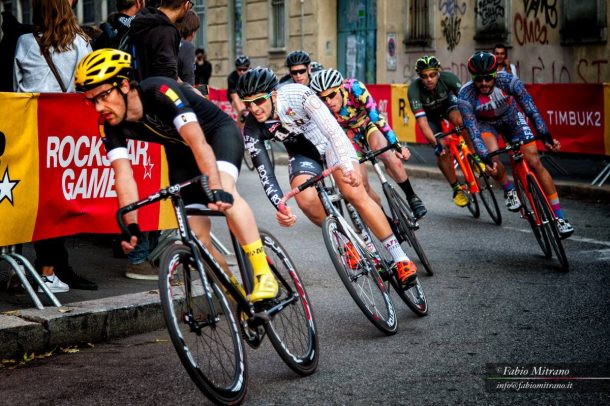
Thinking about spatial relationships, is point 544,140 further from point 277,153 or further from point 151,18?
point 277,153

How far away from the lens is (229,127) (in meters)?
6.03

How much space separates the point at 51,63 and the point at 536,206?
4.07m

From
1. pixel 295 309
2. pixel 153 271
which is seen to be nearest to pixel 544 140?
pixel 153 271

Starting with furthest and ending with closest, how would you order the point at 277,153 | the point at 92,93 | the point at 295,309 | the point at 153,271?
1. the point at 277,153
2. the point at 153,271
3. the point at 295,309
4. the point at 92,93

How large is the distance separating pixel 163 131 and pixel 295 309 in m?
1.19

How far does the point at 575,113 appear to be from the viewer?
15.4 meters

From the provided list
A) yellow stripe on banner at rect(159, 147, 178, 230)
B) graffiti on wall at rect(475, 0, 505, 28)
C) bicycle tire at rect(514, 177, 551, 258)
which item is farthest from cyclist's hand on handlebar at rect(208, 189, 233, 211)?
graffiti on wall at rect(475, 0, 505, 28)

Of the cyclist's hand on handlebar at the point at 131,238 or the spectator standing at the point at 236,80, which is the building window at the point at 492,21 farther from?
the cyclist's hand on handlebar at the point at 131,238

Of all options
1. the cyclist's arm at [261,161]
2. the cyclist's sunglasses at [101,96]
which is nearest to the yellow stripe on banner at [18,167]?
the cyclist's arm at [261,161]

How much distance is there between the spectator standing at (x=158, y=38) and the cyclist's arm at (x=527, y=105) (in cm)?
338

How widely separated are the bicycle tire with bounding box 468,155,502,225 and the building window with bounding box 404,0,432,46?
1334 cm

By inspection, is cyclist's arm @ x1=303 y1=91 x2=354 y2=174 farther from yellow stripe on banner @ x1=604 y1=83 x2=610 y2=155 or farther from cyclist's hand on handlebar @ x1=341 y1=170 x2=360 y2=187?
yellow stripe on banner @ x1=604 y1=83 x2=610 y2=155

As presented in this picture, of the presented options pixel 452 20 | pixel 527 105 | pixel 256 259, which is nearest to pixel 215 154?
pixel 256 259

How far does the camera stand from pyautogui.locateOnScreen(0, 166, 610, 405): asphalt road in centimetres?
544
